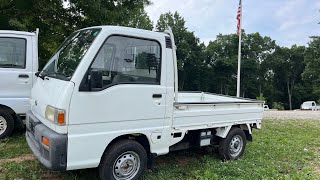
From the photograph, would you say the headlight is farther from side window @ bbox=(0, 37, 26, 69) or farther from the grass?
side window @ bbox=(0, 37, 26, 69)

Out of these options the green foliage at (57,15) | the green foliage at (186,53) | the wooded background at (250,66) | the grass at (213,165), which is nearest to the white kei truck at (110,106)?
the grass at (213,165)

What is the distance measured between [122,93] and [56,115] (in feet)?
2.93

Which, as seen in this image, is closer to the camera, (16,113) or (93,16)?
(16,113)

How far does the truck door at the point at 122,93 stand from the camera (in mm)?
4000

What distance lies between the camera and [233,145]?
6.29 meters

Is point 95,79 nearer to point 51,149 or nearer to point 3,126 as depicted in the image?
point 51,149

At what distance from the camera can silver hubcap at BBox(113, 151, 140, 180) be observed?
14.4 feet

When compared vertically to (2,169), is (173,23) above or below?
above

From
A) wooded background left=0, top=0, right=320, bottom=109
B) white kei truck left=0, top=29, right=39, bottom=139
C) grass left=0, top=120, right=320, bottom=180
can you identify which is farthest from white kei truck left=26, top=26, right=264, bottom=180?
wooded background left=0, top=0, right=320, bottom=109

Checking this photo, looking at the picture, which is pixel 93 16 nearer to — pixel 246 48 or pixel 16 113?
pixel 16 113

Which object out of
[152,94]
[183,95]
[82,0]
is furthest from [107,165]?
[82,0]

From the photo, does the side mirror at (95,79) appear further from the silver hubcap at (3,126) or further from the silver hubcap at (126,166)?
the silver hubcap at (3,126)

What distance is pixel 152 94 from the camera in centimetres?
→ 463

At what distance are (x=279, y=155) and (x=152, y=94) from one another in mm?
3840
